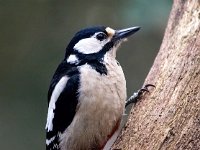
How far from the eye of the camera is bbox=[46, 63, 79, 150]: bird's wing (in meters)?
3.28

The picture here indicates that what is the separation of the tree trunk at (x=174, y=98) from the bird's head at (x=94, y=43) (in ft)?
Result: 1.17

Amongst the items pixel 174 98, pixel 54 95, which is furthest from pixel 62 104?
pixel 174 98

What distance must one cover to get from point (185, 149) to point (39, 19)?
133 inches

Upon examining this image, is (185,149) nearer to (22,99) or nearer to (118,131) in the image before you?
(118,131)

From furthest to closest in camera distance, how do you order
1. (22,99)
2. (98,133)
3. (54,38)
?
(54,38)
(22,99)
(98,133)

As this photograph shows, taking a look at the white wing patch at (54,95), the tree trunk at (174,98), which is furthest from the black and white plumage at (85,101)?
the tree trunk at (174,98)

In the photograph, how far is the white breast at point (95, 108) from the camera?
10.6ft

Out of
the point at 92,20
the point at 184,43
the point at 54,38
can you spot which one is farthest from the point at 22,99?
the point at 184,43

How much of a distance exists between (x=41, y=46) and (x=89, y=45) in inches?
87.5

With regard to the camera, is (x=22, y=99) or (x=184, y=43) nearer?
(x=184, y=43)

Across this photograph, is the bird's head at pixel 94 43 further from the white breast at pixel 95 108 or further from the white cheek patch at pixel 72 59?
the white breast at pixel 95 108

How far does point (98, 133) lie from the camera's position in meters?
3.28

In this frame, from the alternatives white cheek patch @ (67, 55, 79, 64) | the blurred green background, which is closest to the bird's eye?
white cheek patch @ (67, 55, 79, 64)

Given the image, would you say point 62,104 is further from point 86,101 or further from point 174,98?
point 174,98
